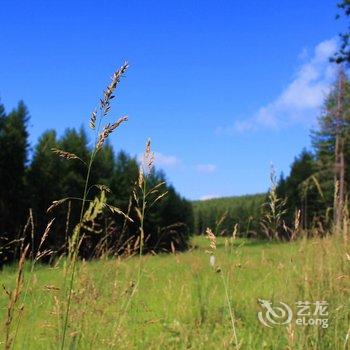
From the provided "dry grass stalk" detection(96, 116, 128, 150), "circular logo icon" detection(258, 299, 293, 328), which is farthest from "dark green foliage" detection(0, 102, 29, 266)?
"dry grass stalk" detection(96, 116, 128, 150)

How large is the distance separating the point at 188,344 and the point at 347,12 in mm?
18117

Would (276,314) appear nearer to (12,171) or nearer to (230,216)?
(230,216)

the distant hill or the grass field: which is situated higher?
the distant hill

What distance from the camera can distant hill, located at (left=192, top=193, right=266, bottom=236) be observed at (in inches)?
157

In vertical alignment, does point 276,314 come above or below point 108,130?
below

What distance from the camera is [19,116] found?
1503 inches

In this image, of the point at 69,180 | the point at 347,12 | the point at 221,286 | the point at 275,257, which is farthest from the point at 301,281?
the point at 69,180

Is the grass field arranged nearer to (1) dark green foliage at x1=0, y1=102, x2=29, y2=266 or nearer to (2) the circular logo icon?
(2) the circular logo icon

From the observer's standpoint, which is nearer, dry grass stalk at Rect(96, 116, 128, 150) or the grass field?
dry grass stalk at Rect(96, 116, 128, 150)

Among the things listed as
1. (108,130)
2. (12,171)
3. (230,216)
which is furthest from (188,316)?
(12,171)

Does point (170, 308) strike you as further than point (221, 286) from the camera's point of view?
No

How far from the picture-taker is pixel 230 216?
4508 mm

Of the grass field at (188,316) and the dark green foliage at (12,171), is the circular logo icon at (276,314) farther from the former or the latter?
the dark green foliage at (12,171)

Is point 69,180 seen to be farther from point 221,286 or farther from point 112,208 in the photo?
point 112,208
